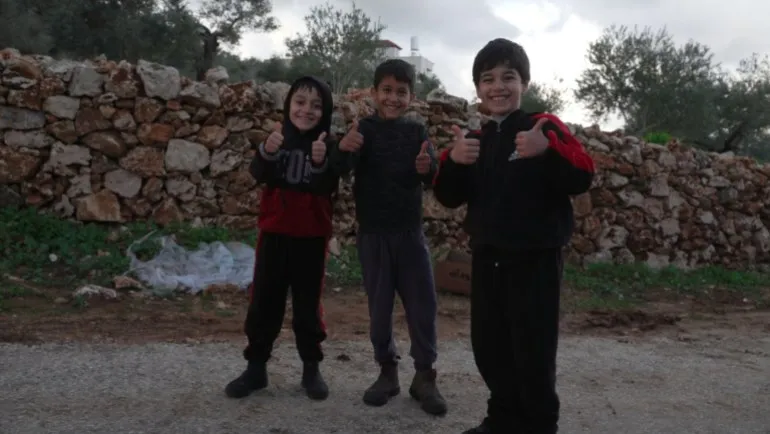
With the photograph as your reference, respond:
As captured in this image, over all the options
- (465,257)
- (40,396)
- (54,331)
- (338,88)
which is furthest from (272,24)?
(40,396)

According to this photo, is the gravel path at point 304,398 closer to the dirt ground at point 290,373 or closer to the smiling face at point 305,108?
the dirt ground at point 290,373

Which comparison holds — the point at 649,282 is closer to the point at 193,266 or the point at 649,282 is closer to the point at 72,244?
the point at 193,266

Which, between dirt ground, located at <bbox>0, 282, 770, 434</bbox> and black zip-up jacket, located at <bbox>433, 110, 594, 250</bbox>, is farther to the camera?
dirt ground, located at <bbox>0, 282, 770, 434</bbox>

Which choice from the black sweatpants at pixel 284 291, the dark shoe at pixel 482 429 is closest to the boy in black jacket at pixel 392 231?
the black sweatpants at pixel 284 291

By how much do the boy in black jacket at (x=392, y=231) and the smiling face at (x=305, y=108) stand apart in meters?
0.22

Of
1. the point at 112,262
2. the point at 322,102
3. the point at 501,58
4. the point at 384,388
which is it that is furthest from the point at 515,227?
the point at 112,262

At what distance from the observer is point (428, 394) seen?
311cm

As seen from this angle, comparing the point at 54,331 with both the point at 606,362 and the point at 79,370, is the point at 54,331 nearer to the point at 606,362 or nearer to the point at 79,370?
the point at 79,370

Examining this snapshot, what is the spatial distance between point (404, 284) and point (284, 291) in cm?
56

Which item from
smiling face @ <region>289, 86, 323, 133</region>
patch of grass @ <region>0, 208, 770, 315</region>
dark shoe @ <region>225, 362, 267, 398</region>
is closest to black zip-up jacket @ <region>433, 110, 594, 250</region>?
smiling face @ <region>289, 86, 323, 133</region>

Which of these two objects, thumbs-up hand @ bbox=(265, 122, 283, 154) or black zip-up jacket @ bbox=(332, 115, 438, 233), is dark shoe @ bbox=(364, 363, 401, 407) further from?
thumbs-up hand @ bbox=(265, 122, 283, 154)

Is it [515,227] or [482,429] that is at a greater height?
[515,227]

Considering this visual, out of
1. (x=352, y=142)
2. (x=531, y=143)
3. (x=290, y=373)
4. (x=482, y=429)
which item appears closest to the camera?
(x=531, y=143)

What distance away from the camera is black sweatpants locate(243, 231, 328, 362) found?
10.6 ft
